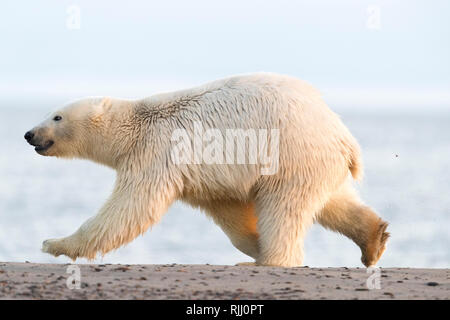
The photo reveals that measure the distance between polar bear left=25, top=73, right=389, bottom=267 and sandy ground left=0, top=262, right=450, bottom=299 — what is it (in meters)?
1.18

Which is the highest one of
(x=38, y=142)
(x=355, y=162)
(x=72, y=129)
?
(x=72, y=129)

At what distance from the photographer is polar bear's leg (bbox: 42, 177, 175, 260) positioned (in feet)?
30.4

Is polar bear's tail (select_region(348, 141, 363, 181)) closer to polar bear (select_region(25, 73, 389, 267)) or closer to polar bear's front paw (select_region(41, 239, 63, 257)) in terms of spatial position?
polar bear (select_region(25, 73, 389, 267))

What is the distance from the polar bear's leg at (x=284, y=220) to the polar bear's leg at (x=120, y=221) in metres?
0.92

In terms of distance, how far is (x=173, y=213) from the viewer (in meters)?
38.9

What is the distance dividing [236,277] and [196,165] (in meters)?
2.04

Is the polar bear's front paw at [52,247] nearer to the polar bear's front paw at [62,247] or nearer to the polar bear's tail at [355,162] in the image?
the polar bear's front paw at [62,247]

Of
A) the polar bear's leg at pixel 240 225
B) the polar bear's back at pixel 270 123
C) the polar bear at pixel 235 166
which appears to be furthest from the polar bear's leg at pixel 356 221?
the polar bear's leg at pixel 240 225

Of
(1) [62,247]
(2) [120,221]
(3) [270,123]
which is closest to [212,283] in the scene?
(2) [120,221]

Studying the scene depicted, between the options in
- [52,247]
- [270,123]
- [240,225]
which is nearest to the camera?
[270,123]

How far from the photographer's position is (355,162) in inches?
379

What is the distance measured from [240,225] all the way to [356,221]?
119 cm

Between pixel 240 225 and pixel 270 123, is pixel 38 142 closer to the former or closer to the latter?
pixel 240 225
